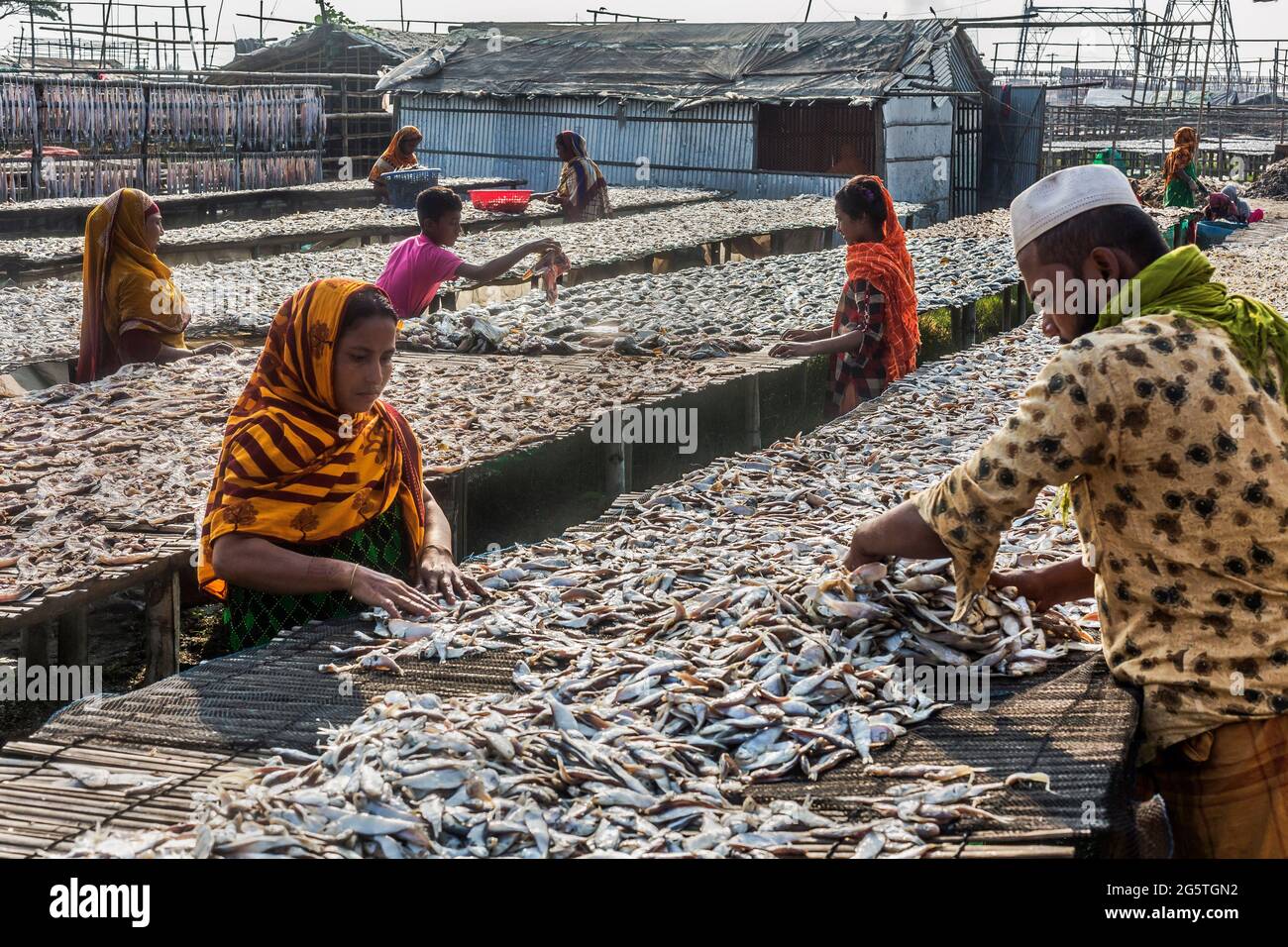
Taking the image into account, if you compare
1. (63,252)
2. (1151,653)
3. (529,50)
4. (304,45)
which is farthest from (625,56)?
(1151,653)

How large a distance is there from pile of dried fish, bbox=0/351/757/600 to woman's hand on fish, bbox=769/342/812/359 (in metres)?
0.36

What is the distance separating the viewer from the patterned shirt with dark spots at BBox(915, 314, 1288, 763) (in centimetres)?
224

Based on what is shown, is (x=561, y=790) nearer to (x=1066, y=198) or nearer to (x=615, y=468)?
(x=1066, y=198)

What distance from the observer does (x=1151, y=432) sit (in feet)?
7.39

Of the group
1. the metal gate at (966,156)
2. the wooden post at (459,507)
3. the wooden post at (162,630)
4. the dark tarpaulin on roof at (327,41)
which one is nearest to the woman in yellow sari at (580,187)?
the metal gate at (966,156)

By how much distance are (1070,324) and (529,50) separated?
2519 cm

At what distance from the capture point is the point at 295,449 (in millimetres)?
3545

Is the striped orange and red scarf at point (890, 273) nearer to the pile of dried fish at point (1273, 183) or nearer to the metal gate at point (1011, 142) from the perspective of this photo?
the metal gate at point (1011, 142)

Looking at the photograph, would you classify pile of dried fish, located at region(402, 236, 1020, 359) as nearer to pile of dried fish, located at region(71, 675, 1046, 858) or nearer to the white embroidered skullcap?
pile of dried fish, located at region(71, 675, 1046, 858)

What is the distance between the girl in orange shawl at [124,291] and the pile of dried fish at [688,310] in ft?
5.20


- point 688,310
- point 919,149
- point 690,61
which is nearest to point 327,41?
point 690,61

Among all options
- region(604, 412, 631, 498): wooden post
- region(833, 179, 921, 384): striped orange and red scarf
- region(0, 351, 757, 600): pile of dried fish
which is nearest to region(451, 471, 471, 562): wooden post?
region(0, 351, 757, 600): pile of dried fish

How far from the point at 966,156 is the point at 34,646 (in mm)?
21563

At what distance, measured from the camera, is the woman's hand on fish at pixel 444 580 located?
368 cm
